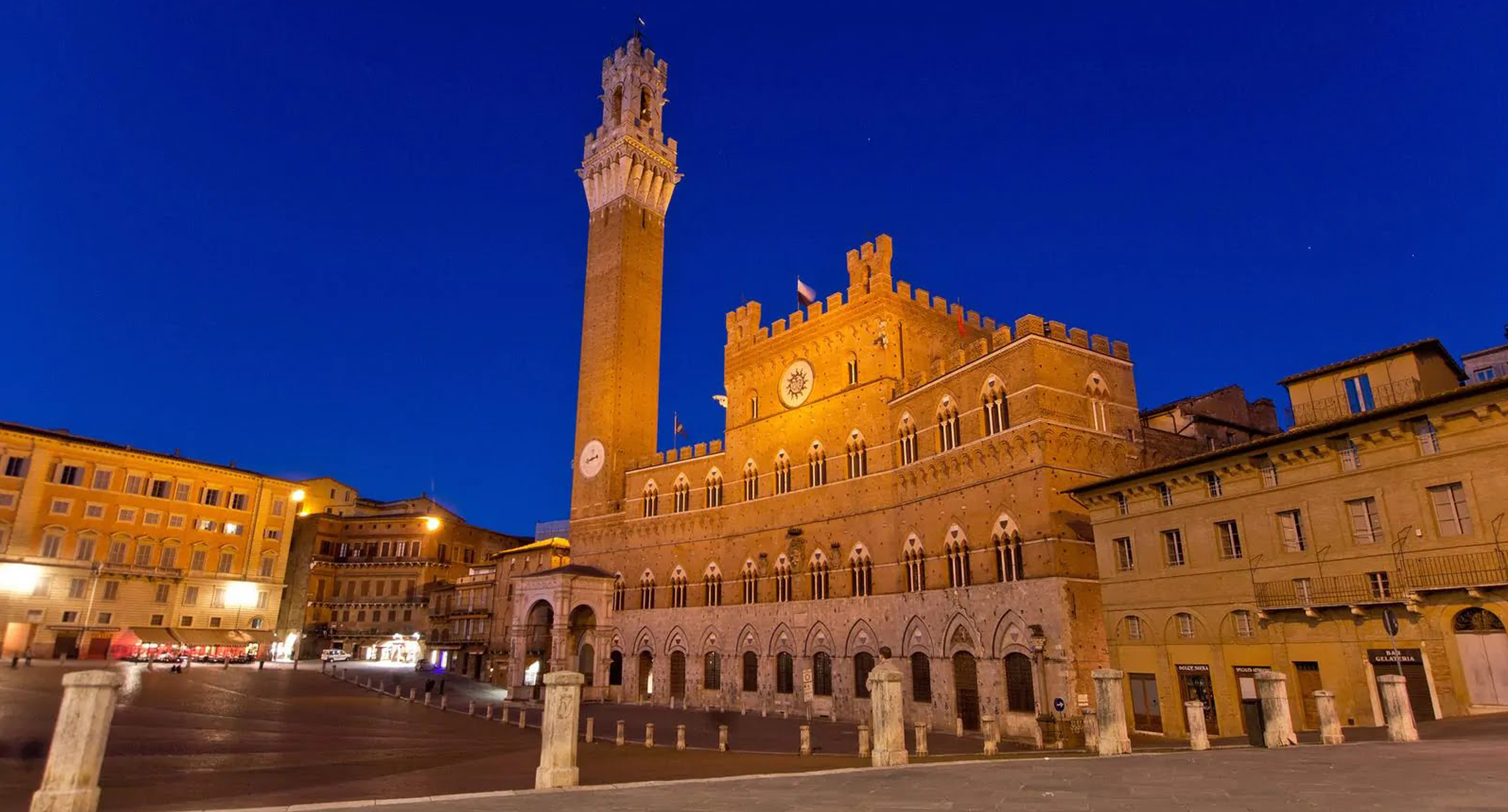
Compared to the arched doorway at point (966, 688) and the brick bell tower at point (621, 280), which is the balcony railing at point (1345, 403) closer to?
the arched doorway at point (966, 688)

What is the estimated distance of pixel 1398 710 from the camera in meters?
15.6

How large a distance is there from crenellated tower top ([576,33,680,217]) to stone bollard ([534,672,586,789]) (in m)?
48.1

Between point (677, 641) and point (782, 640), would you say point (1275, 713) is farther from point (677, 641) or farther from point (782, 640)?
point (677, 641)

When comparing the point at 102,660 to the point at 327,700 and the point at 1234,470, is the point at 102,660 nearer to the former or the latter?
the point at 327,700

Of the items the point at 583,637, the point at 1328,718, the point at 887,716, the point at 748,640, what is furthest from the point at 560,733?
the point at 583,637

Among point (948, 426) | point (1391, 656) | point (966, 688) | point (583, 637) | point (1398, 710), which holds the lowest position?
point (966, 688)

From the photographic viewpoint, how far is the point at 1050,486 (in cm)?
2889

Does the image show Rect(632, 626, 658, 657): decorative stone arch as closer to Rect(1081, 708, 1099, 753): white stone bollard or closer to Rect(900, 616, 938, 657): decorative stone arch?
Rect(900, 616, 938, 657): decorative stone arch

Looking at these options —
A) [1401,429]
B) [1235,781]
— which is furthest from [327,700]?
[1401,429]

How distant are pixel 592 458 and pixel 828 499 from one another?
19345 millimetres

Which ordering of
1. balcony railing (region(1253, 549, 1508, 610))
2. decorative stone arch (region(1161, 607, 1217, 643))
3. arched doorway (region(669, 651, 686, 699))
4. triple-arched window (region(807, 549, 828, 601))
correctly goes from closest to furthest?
balcony railing (region(1253, 549, 1508, 610)) → decorative stone arch (region(1161, 607, 1217, 643)) → triple-arched window (region(807, 549, 828, 601)) → arched doorway (region(669, 651, 686, 699))

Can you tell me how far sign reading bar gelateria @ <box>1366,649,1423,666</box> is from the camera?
19.7m

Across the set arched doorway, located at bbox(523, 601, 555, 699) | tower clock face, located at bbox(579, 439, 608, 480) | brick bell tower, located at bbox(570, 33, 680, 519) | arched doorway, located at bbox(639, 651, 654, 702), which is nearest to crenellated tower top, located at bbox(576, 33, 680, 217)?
brick bell tower, located at bbox(570, 33, 680, 519)

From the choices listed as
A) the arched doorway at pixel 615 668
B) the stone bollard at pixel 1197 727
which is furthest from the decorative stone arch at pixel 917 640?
the arched doorway at pixel 615 668
